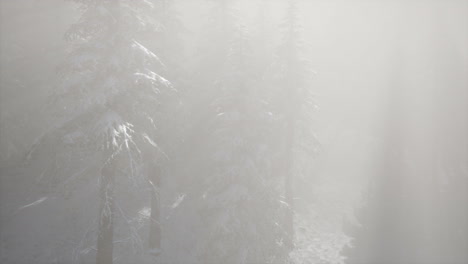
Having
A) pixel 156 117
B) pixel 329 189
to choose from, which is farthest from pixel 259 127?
pixel 329 189

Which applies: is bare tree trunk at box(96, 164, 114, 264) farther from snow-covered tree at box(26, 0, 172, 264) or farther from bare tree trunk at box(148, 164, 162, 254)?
bare tree trunk at box(148, 164, 162, 254)

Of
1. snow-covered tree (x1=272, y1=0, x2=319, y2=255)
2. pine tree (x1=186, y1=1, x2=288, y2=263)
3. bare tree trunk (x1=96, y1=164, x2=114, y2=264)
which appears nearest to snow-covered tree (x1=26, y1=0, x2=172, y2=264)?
bare tree trunk (x1=96, y1=164, x2=114, y2=264)

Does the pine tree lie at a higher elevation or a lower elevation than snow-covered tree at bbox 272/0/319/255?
lower

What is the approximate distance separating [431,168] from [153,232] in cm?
3464

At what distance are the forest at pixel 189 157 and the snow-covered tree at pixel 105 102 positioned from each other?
2.0 inches

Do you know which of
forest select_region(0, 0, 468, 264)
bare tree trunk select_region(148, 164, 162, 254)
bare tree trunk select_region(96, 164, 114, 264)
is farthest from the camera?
bare tree trunk select_region(148, 164, 162, 254)

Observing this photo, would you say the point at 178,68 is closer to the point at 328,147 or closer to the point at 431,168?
the point at 328,147

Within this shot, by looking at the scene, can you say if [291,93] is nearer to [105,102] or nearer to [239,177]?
[239,177]

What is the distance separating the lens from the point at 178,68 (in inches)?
667

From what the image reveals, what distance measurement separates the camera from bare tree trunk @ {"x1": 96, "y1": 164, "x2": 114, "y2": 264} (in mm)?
9984

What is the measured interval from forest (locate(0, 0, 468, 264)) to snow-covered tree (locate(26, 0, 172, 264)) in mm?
50

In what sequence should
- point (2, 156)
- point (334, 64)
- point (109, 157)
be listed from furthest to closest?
1. point (334, 64)
2. point (2, 156)
3. point (109, 157)

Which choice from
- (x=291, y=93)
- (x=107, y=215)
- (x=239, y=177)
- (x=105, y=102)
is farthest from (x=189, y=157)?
(x=105, y=102)

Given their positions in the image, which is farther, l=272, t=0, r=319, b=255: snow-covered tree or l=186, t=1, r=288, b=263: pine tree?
l=272, t=0, r=319, b=255: snow-covered tree
